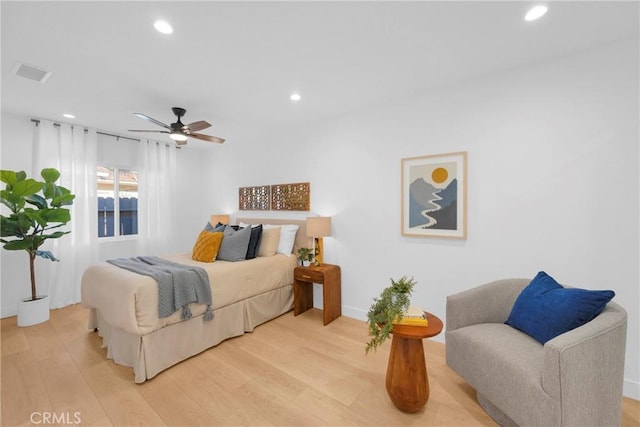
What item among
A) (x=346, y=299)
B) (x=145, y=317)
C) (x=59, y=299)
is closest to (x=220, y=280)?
(x=145, y=317)

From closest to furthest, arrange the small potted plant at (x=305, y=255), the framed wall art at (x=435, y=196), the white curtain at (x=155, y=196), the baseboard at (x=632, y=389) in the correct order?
the baseboard at (x=632, y=389) → the framed wall art at (x=435, y=196) → the small potted plant at (x=305, y=255) → the white curtain at (x=155, y=196)

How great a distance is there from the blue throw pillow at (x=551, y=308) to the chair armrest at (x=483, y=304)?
4.8 inches

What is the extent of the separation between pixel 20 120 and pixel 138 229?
196 centimetres

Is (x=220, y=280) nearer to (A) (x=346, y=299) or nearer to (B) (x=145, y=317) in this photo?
(B) (x=145, y=317)

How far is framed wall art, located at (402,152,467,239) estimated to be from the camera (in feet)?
8.46

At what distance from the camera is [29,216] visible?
2.94 meters

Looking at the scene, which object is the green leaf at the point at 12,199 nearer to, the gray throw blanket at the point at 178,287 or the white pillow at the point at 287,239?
the gray throw blanket at the point at 178,287

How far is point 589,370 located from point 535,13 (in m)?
2.06

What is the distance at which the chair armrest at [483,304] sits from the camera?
6.55 ft

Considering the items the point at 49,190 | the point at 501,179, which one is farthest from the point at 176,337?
the point at 501,179

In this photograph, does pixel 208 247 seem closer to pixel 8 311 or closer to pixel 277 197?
pixel 277 197

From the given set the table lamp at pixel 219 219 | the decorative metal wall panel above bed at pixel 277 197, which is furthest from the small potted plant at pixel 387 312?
the table lamp at pixel 219 219

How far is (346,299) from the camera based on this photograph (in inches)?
134

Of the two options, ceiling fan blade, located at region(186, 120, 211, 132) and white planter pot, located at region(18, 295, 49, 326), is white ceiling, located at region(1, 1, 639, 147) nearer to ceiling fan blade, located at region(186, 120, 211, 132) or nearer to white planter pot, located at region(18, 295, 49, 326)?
ceiling fan blade, located at region(186, 120, 211, 132)
